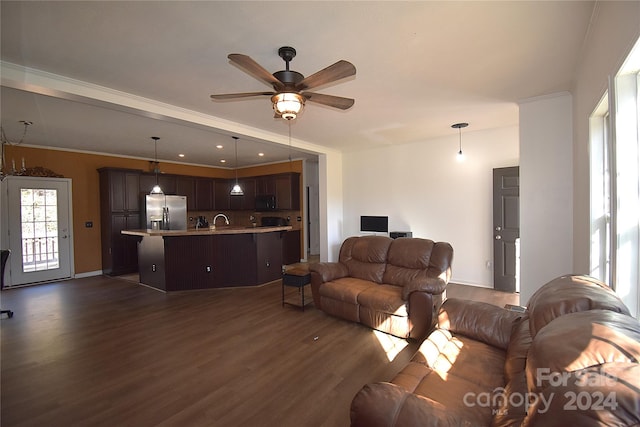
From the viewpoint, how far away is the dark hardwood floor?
6.51ft

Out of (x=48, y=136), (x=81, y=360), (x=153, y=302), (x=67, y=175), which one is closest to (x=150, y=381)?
(x=81, y=360)

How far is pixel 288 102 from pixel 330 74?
42cm

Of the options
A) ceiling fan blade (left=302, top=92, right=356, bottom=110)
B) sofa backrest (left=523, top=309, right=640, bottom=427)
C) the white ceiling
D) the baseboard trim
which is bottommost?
the baseboard trim

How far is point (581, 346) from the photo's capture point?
35.4 inches

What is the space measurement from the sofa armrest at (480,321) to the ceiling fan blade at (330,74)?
2002 millimetres

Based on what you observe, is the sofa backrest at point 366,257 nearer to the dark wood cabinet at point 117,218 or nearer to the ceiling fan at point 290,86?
the ceiling fan at point 290,86


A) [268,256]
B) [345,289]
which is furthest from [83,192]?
[345,289]

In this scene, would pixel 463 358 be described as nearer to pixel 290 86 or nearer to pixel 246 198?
pixel 290 86

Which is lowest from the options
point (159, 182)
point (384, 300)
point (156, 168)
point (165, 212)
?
point (384, 300)

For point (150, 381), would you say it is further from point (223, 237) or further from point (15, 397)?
point (223, 237)

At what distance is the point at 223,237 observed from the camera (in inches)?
202

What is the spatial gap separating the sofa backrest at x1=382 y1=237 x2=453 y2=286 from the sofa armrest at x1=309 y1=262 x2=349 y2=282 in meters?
0.61

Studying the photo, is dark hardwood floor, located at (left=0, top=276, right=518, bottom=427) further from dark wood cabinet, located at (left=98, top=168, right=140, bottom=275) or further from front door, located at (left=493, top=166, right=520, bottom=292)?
dark wood cabinet, located at (left=98, top=168, right=140, bottom=275)

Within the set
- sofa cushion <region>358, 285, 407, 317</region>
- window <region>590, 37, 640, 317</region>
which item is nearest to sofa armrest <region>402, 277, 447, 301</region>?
sofa cushion <region>358, 285, 407, 317</region>
